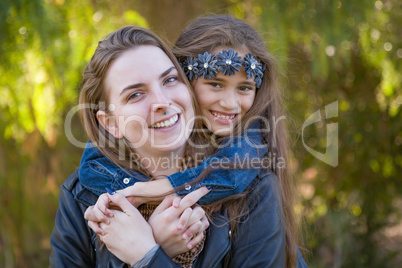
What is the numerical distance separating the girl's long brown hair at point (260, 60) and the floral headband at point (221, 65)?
0.25 feet

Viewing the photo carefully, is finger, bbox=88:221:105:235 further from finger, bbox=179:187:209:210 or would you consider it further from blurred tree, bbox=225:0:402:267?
blurred tree, bbox=225:0:402:267

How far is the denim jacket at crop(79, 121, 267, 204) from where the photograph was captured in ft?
6.01

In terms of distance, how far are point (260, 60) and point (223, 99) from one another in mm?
331

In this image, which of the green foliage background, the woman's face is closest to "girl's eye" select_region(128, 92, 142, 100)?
the woman's face

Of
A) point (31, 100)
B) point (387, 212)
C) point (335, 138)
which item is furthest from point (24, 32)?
point (387, 212)

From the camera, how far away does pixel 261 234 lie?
179 cm

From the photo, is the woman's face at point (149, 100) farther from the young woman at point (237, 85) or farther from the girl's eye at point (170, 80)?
the young woman at point (237, 85)

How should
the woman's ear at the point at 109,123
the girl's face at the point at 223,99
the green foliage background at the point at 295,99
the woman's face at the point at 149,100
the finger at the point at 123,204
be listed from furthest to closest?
the green foliage background at the point at 295,99 → the girl's face at the point at 223,99 → the woman's ear at the point at 109,123 → the woman's face at the point at 149,100 → the finger at the point at 123,204

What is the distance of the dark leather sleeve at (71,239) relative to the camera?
1.88 meters

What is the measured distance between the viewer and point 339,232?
3.93 m

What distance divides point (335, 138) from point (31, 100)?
9.17 ft

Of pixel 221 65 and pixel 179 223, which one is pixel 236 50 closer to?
pixel 221 65

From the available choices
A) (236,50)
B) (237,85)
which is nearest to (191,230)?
(237,85)

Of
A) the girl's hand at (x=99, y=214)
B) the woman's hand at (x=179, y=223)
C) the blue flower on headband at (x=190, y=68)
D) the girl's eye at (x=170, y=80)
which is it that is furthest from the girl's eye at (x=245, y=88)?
the girl's hand at (x=99, y=214)
